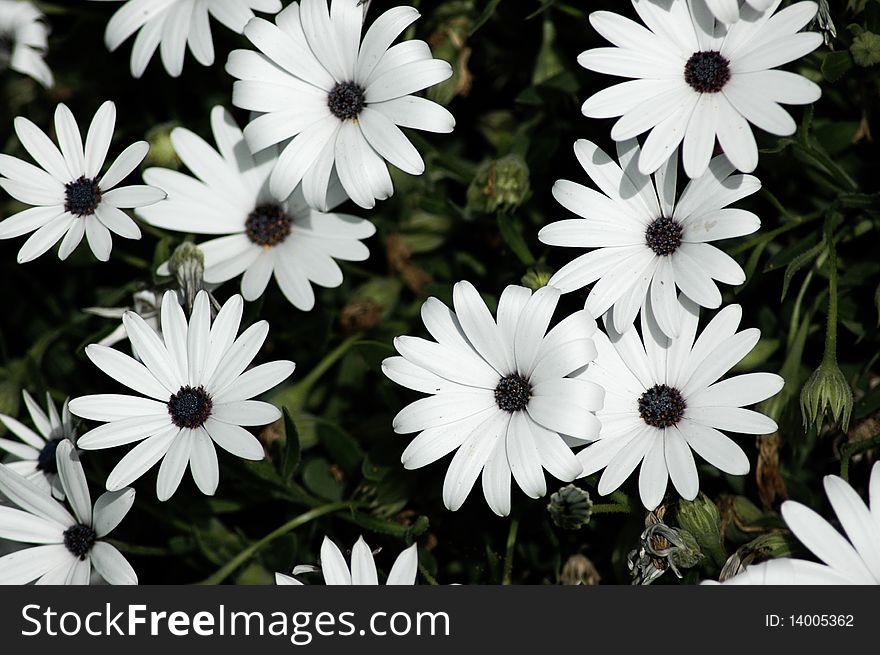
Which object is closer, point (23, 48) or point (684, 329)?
point (684, 329)

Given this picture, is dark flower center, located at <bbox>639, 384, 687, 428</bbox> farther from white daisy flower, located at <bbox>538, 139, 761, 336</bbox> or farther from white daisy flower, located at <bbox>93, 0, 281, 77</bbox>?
white daisy flower, located at <bbox>93, 0, 281, 77</bbox>

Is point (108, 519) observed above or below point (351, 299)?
below

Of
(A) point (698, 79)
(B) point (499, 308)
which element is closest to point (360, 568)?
(B) point (499, 308)

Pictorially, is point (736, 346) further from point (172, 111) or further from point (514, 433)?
point (172, 111)

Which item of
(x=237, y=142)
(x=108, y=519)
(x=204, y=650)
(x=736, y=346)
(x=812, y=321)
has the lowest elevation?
(x=204, y=650)

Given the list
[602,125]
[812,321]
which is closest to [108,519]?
[602,125]

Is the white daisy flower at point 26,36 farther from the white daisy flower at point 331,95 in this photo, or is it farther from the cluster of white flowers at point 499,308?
the white daisy flower at point 331,95

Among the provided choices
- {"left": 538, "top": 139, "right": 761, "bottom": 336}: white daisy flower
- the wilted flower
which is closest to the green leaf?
{"left": 538, "top": 139, "right": 761, "bottom": 336}: white daisy flower
